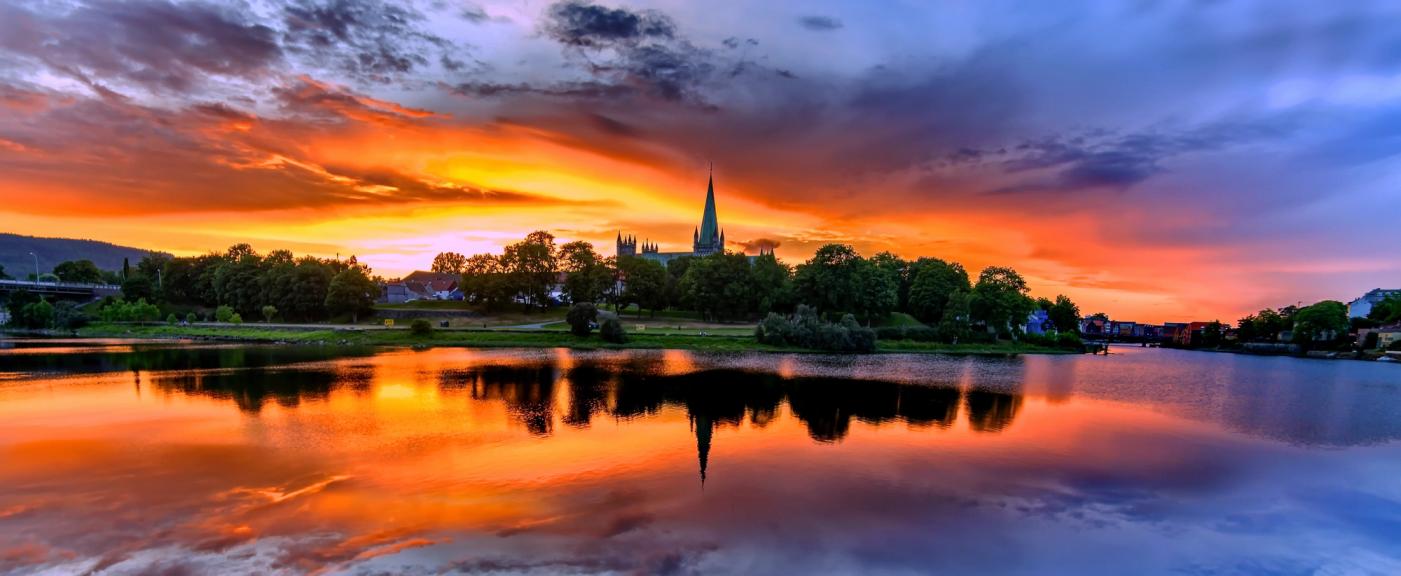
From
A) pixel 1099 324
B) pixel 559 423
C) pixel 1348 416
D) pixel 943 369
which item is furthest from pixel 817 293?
pixel 1099 324

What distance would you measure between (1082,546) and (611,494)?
12.3 meters

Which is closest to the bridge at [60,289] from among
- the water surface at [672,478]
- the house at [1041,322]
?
the water surface at [672,478]

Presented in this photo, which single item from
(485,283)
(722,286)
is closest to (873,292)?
(722,286)

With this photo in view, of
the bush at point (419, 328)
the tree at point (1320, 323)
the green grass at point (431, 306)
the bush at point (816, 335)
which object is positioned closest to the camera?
the bush at point (816, 335)

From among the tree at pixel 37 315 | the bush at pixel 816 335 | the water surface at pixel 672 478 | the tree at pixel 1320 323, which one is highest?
the tree at pixel 1320 323

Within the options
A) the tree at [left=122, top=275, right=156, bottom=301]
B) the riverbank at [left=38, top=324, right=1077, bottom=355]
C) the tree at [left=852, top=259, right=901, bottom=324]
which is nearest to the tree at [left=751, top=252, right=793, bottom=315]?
the tree at [left=852, top=259, right=901, bottom=324]

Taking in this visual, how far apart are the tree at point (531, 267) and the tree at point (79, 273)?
114342mm

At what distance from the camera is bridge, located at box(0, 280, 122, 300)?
10256 cm

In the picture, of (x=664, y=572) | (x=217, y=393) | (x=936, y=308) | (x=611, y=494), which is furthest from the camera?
(x=936, y=308)

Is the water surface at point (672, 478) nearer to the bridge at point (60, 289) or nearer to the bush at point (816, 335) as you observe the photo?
the bush at point (816, 335)

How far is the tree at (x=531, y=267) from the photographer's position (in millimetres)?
91062

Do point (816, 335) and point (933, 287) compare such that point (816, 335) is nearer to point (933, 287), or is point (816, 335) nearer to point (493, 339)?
point (493, 339)

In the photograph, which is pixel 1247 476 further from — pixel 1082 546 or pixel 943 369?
pixel 943 369

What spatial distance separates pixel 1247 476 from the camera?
20969 mm
